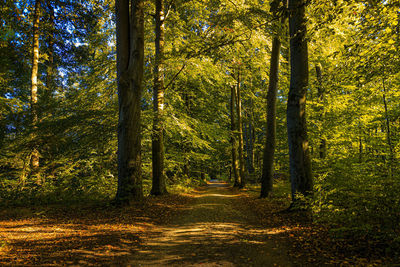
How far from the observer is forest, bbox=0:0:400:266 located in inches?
168

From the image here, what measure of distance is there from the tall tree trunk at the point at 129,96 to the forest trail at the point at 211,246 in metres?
2.33

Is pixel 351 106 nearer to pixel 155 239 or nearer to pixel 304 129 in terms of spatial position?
pixel 304 129

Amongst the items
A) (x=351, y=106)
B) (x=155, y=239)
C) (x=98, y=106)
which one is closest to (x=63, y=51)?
(x=98, y=106)

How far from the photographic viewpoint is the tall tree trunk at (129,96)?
7.98m

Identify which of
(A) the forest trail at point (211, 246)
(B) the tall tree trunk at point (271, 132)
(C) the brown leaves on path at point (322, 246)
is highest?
(B) the tall tree trunk at point (271, 132)

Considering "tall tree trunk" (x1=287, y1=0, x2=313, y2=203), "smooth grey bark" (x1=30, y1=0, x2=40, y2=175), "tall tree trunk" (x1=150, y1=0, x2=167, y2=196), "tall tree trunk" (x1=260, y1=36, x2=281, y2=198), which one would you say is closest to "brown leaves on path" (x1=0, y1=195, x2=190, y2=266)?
"smooth grey bark" (x1=30, y1=0, x2=40, y2=175)

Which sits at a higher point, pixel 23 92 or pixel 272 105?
pixel 23 92

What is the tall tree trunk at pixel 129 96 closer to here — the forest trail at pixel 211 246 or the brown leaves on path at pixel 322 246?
the forest trail at pixel 211 246

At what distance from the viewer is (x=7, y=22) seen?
32.5ft

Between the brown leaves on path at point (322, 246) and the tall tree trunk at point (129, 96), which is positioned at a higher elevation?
the tall tree trunk at point (129, 96)

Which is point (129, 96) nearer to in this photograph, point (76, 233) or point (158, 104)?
point (158, 104)

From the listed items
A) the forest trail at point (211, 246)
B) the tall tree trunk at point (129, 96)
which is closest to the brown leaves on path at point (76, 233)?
the forest trail at point (211, 246)

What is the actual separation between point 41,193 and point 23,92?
15.0 meters

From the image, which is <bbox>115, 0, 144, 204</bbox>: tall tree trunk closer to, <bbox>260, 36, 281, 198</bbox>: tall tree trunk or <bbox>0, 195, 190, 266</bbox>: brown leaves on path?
<bbox>0, 195, 190, 266</bbox>: brown leaves on path
